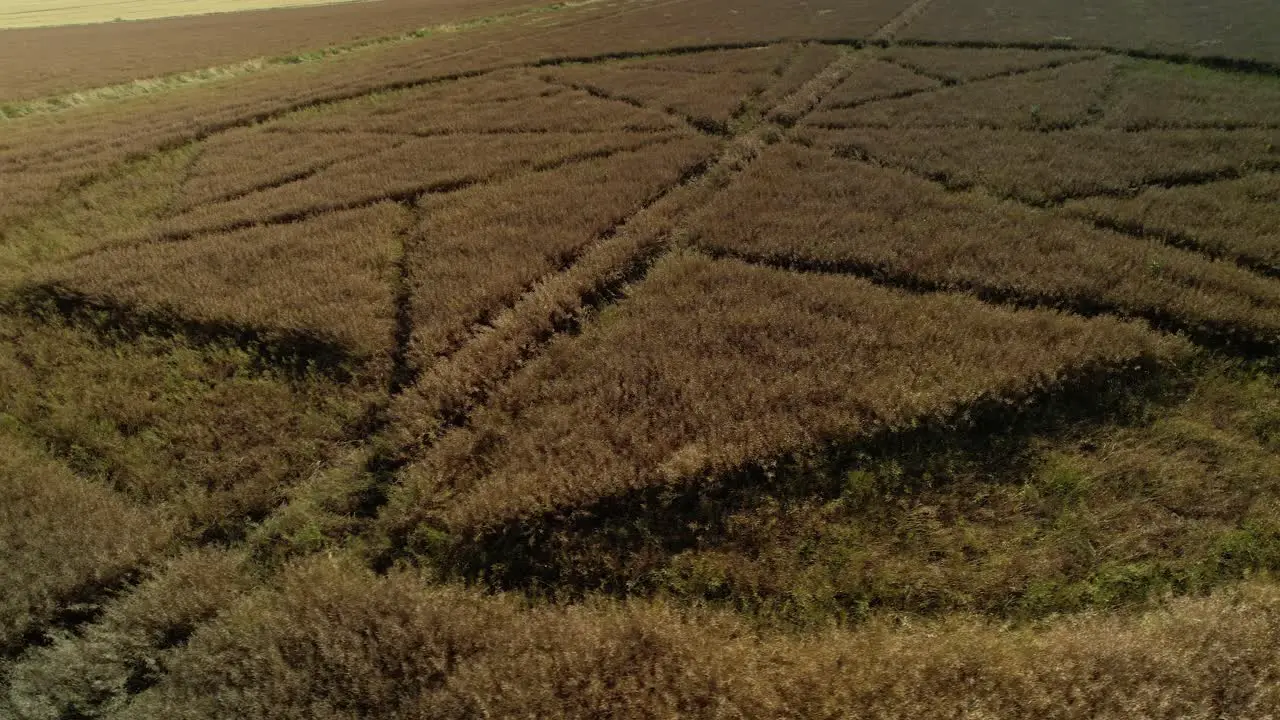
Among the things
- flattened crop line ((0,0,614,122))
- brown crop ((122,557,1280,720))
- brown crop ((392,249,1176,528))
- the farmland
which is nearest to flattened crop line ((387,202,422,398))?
the farmland

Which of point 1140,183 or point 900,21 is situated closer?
point 1140,183

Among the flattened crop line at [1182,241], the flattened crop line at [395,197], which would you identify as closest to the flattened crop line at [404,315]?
the flattened crop line at [395,197]

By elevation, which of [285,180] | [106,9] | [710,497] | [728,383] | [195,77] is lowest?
[710,497]

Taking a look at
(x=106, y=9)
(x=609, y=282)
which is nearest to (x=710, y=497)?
(x=609, y=282)

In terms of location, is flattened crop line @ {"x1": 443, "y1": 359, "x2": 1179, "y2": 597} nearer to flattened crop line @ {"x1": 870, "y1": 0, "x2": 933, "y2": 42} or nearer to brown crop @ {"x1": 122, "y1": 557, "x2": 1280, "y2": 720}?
brown crop @ {"x1": 122, "y1": 557, "x2": 1280, "y2": 720}

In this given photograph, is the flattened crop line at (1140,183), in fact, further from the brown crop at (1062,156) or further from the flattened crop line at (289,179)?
the flattened crop line at (289,179)

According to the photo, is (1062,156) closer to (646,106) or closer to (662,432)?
(646,106)
